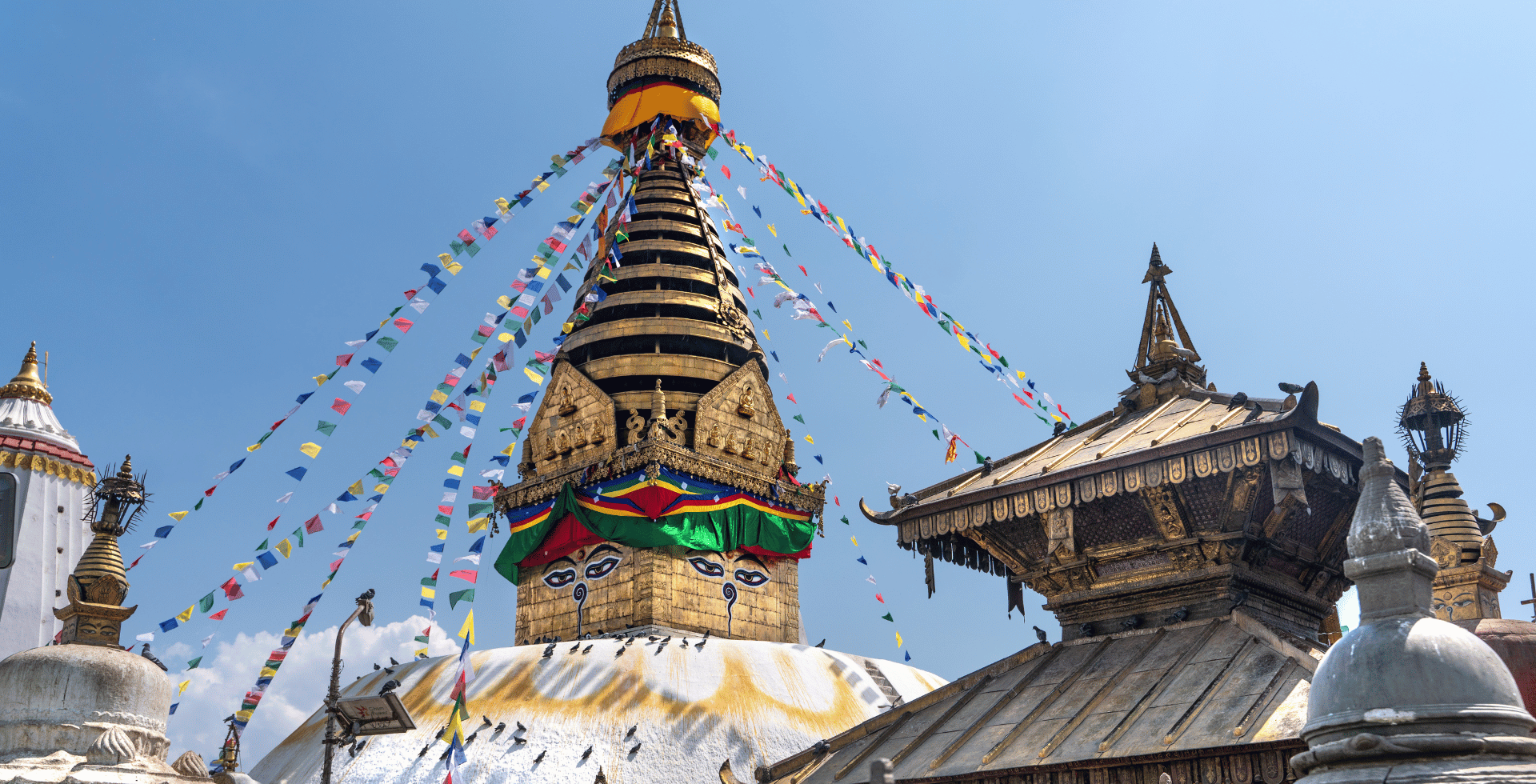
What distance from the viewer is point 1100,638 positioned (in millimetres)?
9219

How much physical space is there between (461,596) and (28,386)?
15.7 m

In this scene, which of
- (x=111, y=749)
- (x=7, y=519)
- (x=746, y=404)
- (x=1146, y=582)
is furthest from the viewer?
(x=7, y=519)

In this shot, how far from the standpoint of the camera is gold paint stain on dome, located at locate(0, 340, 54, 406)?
23016 mm

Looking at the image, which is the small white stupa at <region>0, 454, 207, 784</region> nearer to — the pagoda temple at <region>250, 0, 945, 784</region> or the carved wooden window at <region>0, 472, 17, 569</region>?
the pagoda temple at <region>250, 0, 945, 784</region>

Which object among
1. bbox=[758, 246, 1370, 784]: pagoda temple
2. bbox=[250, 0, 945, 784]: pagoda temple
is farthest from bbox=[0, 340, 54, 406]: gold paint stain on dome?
bbox=[758, 246, 1370, 784]: pagoda temple

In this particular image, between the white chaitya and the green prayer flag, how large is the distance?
42.3 ft

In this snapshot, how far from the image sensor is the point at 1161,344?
34.8 ft

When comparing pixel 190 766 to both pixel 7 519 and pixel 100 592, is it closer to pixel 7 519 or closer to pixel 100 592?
pixel 100 592

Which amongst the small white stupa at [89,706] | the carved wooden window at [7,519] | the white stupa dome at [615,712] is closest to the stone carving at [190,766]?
the small white stupa at [89,706]

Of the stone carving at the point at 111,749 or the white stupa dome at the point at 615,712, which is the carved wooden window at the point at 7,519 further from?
the stone carving at the point at 111,749

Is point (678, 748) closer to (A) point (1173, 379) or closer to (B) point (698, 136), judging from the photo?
(A) point (1173, 379)

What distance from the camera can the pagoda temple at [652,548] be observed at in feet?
47.5

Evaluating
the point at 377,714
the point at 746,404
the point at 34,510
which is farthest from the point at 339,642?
the point at 34,510

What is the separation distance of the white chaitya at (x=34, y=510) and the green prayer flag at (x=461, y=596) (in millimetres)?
12902
